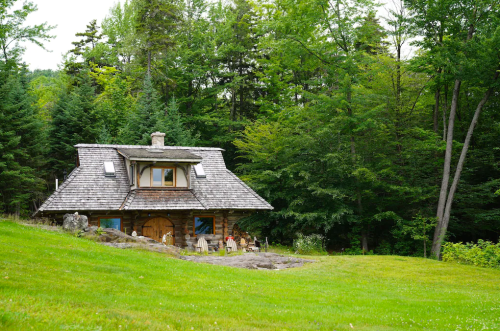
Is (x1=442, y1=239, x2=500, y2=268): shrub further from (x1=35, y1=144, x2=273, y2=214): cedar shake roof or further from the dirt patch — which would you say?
(x1=35, y1=144, x2=273, y2=214): cedar shake roof

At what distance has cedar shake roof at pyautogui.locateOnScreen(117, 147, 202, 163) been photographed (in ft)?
78.6

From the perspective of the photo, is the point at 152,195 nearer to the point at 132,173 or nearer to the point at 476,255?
the point at 132,173

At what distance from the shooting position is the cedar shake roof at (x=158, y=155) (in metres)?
24.0

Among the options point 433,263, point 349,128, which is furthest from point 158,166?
point 433,263

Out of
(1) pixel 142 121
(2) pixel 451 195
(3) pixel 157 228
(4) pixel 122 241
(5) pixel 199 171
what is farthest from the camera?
(1) pixel 142 121

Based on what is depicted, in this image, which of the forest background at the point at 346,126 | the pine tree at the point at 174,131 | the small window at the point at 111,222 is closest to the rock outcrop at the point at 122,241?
the small window at the point at 111,222

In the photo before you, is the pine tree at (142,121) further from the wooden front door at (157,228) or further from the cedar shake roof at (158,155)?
the wooden front door at (157,228)

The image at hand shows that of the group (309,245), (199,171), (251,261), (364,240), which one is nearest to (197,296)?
(251,261)

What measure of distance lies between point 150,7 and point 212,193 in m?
20.6

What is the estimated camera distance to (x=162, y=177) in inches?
1008

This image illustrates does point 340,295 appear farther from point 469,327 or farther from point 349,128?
point 349,128

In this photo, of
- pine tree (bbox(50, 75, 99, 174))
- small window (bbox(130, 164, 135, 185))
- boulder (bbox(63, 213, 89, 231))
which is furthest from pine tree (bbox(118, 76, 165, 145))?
boulder (bbox(63, 213, 89, 231))

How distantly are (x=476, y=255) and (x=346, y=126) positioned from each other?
1189 cm

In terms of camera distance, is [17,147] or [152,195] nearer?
[152,195]
